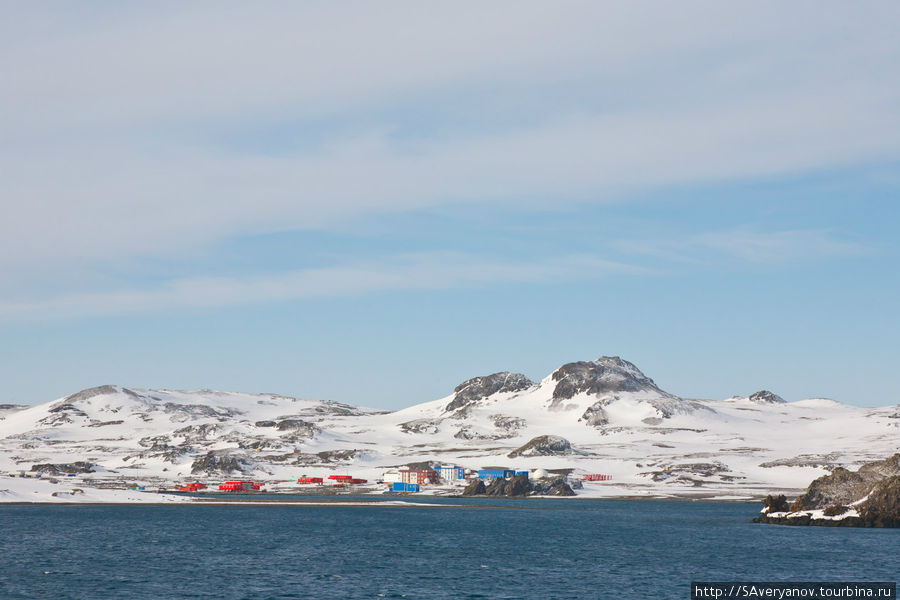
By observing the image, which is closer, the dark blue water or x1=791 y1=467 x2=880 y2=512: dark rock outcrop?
the dark blue water

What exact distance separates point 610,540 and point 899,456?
5616 centimetres

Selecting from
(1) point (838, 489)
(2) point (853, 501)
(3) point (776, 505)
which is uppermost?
(1) point (838, 489)

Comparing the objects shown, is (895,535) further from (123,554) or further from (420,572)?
(123,554)

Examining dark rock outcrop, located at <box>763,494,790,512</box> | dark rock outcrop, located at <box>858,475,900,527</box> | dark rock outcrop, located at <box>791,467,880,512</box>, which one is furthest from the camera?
dark rock outcrop, located at <box>763,494,790,512</box>

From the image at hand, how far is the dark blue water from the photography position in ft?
293

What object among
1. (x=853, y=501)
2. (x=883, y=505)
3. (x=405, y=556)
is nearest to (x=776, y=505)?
(x=853, y=501)

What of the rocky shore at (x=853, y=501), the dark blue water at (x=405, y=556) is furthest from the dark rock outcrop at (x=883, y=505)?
the dark blue water at (x=405, y=556)

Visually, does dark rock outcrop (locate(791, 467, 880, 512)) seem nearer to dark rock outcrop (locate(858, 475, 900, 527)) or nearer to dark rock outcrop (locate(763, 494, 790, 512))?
dark rock outcrop (locate(858, 475, 900, 527))

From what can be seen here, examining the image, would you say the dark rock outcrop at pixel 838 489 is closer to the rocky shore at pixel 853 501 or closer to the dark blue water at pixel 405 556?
the rocky shore at pixel 853 501

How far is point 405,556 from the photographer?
387 ft

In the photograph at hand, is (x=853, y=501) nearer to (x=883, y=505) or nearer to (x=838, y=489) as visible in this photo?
(x=838, y=489)

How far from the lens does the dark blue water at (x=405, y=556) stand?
8938 cm

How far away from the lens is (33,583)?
88.2 metres

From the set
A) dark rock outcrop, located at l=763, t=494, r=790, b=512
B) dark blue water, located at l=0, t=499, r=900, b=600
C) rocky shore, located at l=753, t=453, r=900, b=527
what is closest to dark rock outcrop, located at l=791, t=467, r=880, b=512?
rocky shore, located at l=753, t=453, r=900, b=527
